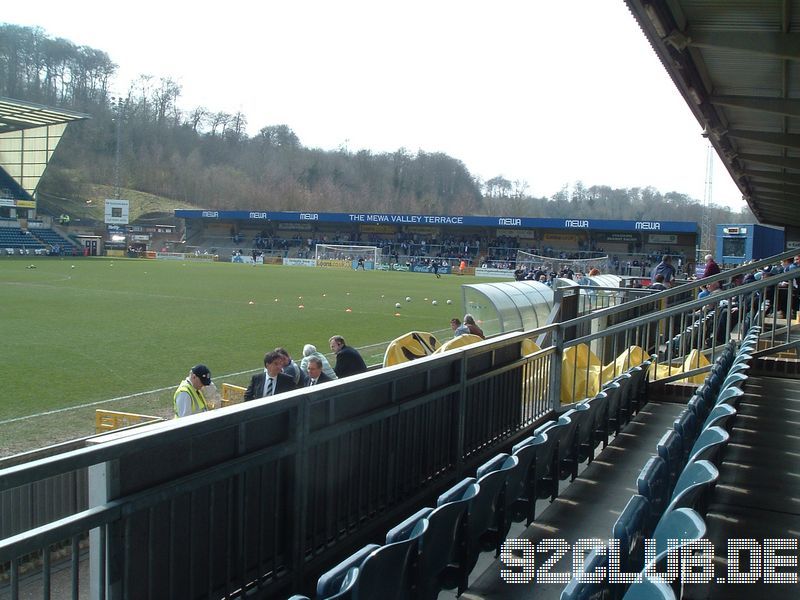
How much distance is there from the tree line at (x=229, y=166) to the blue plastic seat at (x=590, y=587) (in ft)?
323

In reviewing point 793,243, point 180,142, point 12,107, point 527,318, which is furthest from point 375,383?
point 180,142

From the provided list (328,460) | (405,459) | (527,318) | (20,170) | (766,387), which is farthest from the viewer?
(20,170)

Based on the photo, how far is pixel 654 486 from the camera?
4086 mm

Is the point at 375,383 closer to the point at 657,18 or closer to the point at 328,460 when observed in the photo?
the point at 328,460

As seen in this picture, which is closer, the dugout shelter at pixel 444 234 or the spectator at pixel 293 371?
the spectator at pixel 293 371

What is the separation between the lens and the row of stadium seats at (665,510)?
2.75 meters

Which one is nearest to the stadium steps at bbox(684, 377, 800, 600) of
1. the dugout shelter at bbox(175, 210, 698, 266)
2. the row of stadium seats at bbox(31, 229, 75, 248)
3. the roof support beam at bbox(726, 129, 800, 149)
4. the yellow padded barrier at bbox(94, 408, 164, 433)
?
the roof support beam at bbox(726, 129, 800, 149)

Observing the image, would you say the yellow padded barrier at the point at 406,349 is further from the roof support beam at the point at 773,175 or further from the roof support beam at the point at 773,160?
the roof support beam at the point at 773,175

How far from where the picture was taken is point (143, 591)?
10.3 ft

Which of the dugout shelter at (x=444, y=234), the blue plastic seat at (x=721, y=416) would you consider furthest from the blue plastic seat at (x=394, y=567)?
the dugout shelter at (x=444, y=234)

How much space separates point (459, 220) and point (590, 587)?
69.5m

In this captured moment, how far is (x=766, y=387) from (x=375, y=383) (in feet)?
17.9

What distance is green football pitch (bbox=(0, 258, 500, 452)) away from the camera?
13109 millimetres

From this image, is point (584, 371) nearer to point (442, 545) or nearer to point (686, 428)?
point (686, 428)
